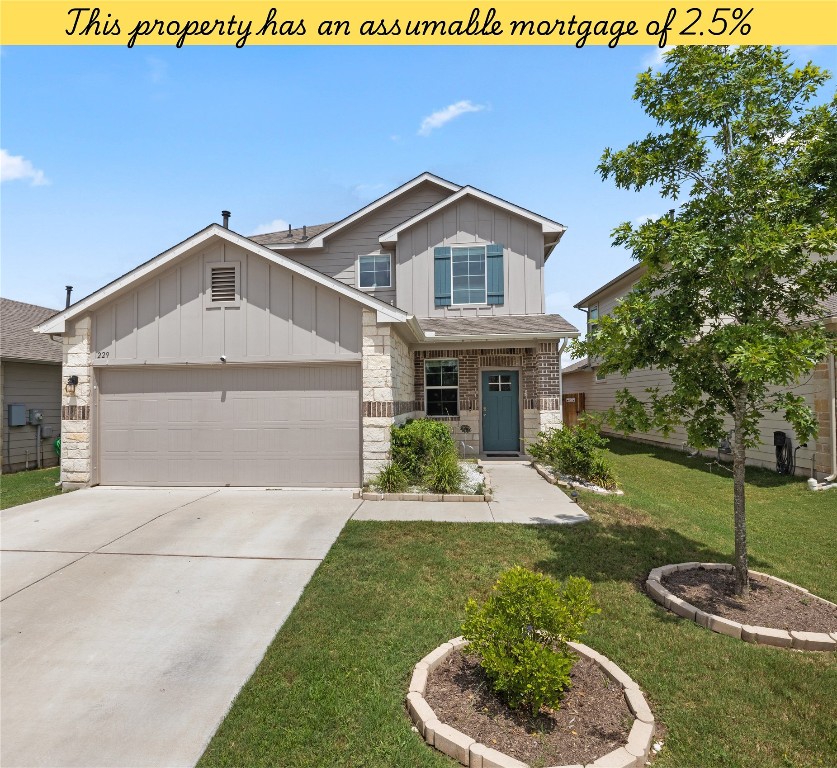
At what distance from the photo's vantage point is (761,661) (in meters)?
3.54

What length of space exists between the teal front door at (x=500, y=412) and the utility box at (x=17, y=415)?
13492 millimetres

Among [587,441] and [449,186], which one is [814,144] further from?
[449,186]

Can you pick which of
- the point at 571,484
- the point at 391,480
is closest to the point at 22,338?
the point at 391,480

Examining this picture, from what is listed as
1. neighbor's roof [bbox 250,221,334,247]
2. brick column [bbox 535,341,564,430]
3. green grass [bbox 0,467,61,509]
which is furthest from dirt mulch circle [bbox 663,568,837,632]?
neighbor's roof [bbox 250,221,334,247]

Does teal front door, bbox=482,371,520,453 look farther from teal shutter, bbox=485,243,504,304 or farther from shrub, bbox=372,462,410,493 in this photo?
shrub, bbox=372,462,410,493

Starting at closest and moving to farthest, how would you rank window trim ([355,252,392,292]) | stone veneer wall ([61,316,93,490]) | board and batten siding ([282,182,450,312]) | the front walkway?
the front walkway
stone veneer wall ([61,316,93,490])
window trim ([355,252,392,292])
board and batten siding ([282,182,450,312])

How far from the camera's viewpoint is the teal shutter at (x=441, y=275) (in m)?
13.6

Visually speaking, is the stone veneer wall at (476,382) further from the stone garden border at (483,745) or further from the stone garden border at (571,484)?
the stone garden border at (483,745)

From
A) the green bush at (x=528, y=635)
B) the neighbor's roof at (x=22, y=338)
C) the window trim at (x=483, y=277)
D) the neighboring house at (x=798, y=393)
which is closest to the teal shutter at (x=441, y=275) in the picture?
the window trim at (x=483, y=277)

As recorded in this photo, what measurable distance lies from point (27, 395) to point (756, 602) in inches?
699

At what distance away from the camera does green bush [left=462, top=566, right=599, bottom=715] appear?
2.77 meters

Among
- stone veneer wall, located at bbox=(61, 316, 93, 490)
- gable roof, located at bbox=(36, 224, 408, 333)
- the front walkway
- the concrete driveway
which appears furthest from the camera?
stone veneer wall, located at bbox=(61, 316, 93, 490)

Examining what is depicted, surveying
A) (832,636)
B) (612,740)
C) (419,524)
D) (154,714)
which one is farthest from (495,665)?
(419,524)

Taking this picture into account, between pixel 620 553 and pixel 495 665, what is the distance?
346cm
